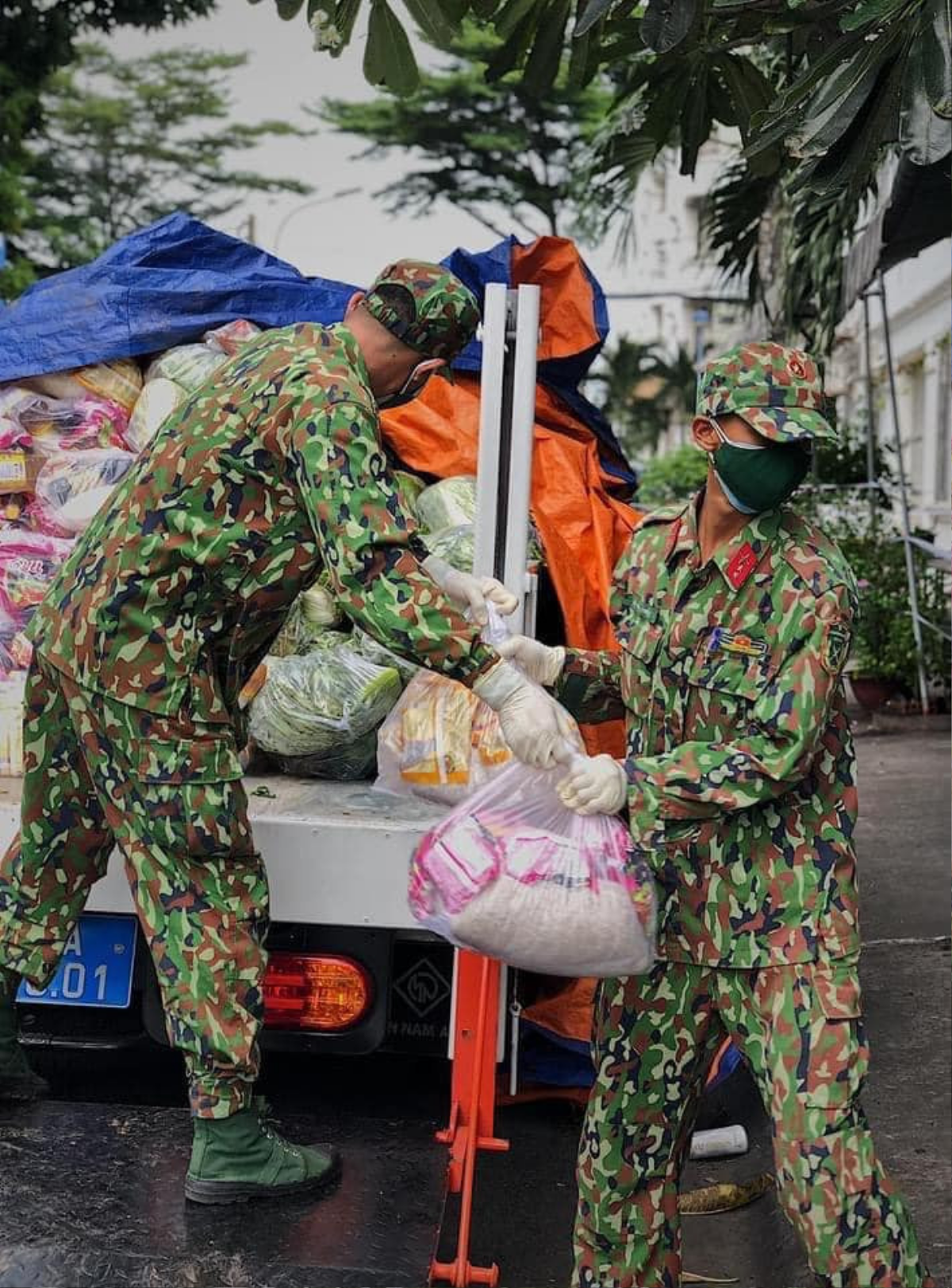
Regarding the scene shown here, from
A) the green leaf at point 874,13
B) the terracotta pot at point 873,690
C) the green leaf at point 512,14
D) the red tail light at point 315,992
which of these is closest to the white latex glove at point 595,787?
the red tail light at point 315,992

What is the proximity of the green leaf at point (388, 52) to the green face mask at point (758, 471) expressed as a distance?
1631mm

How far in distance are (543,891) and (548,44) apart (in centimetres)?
238

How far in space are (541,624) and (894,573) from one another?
282 inches

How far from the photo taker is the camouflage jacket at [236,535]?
240 centimetres

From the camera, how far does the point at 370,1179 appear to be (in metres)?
2.79

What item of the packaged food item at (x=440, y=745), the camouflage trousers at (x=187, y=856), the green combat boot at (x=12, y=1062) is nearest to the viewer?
the camouflage trousers at (x=187, y=856)

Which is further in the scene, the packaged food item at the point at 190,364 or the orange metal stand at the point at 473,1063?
the packaged food item at the point at 190,364

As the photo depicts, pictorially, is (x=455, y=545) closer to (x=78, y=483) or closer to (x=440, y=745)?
(x=440, y=745)

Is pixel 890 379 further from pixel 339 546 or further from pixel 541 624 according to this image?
pixel 339 546

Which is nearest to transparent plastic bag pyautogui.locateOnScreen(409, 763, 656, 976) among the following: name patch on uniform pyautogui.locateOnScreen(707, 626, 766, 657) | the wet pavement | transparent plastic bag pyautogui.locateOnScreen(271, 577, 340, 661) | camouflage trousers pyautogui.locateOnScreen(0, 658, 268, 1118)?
name patch on uniform pyautogui.locateOnScreen(707, 626, 766, 657)

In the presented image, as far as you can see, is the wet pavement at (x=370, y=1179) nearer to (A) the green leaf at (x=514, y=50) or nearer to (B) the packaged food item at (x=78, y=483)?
(B) the packaged food item at (x=78, y=483)

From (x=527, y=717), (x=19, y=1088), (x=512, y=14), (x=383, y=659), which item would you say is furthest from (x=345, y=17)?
(x=19, y=1088)

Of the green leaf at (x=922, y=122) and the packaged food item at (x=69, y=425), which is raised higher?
the green leaf at (x=922, y=122)

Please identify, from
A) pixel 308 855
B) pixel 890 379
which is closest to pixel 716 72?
pixel 308 855
